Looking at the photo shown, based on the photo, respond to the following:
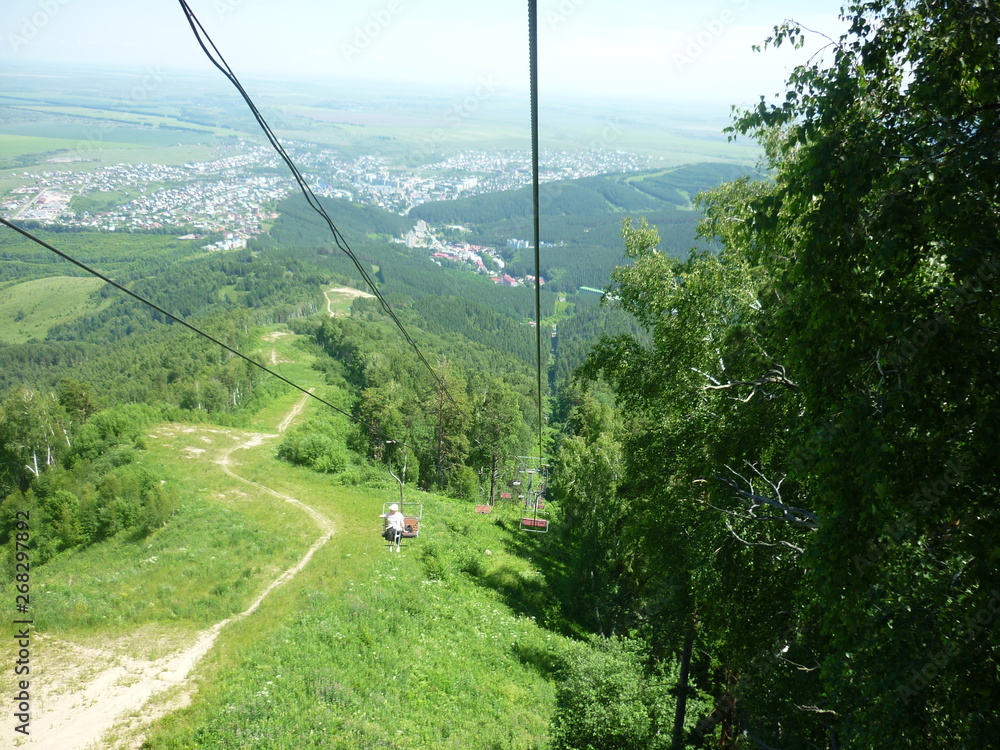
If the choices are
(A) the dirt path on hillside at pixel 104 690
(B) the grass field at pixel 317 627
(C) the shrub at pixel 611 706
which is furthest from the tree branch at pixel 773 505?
(A) the dirt path on hillside at pixel 104 690

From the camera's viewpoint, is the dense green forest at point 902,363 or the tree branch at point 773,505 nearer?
the dense green forest at point 902,363

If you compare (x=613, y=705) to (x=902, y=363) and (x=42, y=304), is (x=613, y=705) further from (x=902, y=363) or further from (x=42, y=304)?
(x=42, y=304)

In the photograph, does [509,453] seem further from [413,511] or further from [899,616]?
[899,616]

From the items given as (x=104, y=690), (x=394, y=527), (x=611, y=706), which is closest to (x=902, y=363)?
(x=611, y=706)

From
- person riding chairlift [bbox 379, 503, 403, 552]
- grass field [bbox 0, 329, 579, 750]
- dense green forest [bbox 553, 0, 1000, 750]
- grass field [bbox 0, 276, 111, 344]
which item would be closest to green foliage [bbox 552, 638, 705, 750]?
grass field [bbox 0, 329, 579, 750]

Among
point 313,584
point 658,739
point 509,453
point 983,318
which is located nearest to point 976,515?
point 983,318

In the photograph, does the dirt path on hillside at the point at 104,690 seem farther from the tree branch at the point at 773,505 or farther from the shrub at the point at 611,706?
the tree branch at the point at 773,505

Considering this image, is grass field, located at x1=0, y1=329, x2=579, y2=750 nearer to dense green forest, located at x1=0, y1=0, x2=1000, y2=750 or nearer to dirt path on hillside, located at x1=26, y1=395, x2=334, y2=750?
dirt path on hillside, located at x1=26, y1=395, x2=334, y2=750
